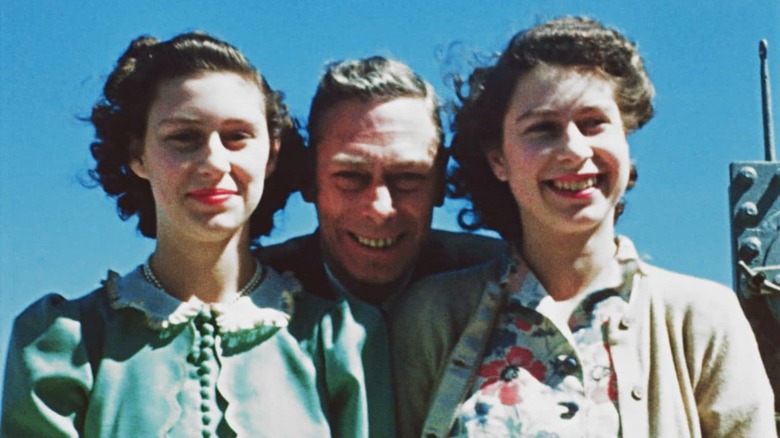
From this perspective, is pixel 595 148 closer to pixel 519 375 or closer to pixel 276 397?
pixel 519 375

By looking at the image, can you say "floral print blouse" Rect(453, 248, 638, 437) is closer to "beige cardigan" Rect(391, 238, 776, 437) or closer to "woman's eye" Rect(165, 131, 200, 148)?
"beige cardigan" Rect(391, 238, 776, 437)

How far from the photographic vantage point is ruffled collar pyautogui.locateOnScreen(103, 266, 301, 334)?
293 centimetres

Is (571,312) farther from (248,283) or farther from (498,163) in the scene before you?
(248,283)

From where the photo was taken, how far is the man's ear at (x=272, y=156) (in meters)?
3.17

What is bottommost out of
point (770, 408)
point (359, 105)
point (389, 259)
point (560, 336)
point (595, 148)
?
point (770, 408)

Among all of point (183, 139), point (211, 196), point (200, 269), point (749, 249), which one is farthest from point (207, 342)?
point (749, 249)

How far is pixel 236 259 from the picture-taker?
3.05 m

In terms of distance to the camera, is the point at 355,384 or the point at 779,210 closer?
the point at 355,384

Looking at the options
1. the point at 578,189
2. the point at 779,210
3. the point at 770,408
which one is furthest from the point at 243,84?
the point at 779,210

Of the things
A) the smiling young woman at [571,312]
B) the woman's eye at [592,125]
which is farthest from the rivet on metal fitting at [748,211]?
the woman's eye at [592,125]

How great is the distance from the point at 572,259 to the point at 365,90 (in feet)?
2.48

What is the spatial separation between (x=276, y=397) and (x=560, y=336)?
70 cm

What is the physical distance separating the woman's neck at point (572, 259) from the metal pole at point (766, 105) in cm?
152

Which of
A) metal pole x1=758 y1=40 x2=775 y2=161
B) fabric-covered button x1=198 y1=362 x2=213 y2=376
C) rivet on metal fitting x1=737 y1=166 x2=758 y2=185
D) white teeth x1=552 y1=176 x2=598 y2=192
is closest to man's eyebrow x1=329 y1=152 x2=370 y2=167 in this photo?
white teeth x1=552 y1=176 x2=598 y2=192
